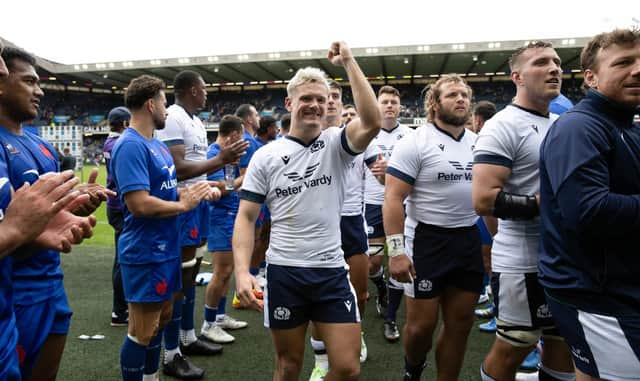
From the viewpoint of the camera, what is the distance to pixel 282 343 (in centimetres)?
261

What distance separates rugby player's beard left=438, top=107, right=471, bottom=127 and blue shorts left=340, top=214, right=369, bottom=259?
1354 millimetres

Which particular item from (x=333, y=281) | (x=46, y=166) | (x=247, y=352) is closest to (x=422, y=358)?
(x=333, y=281)

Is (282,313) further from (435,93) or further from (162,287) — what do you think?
(435,93)

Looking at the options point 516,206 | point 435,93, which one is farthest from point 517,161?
point 435,93

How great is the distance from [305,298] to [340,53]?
1.45 meters

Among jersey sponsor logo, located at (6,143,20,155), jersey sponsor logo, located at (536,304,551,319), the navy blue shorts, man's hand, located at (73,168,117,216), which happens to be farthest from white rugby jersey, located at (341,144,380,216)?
jersey sponsor logo, located at (6,143,20,155)

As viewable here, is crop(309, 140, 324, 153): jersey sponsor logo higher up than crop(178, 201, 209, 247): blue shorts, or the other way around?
crop(309, 140, 324, 153): jersey sponsor logo

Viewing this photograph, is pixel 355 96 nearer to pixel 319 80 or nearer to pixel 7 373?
pixel 319 80

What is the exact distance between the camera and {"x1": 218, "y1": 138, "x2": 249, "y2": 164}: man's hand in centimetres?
348

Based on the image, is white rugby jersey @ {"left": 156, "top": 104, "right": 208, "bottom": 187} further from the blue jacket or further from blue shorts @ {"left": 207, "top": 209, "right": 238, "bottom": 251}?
the blue jacket

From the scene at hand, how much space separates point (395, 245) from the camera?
314cm

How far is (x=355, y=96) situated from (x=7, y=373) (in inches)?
79.8

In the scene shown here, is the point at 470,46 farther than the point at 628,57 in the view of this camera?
Yes

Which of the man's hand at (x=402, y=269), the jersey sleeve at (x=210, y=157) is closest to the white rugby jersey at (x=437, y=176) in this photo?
the man's hand at (x=402, y=269)
